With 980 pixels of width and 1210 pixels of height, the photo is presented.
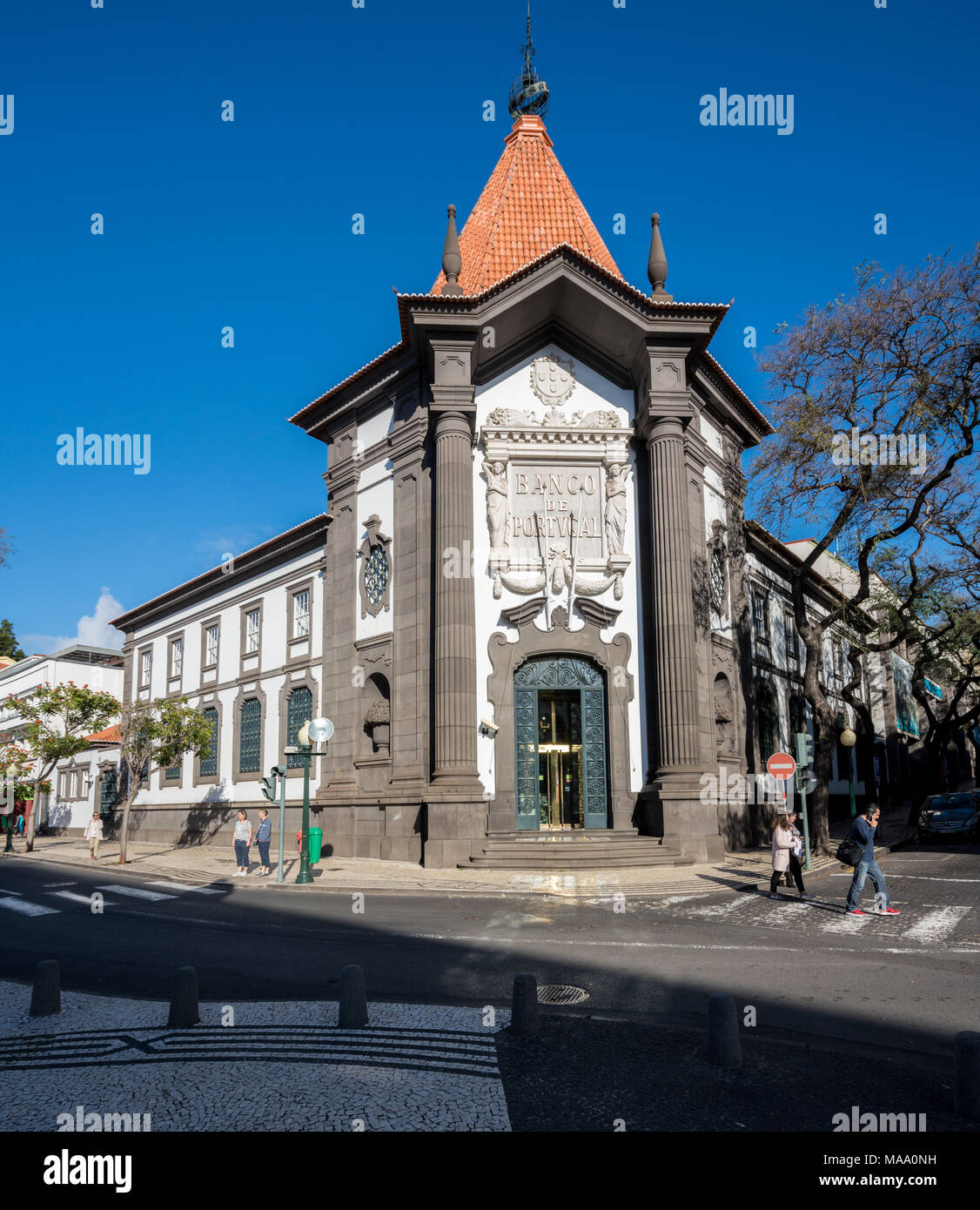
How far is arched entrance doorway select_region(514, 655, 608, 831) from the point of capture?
23375 millimetres

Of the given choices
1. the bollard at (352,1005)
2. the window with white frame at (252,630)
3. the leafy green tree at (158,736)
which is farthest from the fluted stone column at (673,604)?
the window with white frame at (252,630)

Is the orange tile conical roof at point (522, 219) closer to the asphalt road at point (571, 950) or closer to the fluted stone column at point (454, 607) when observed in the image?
the fluted stone column at point (454, 607)

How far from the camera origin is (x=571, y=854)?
2073 cm

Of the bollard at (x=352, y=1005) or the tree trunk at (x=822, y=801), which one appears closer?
the bollard at (x=352, y=1005)

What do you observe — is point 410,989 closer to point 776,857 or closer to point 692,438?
point 776,857

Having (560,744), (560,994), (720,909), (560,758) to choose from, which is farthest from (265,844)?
(560,994)

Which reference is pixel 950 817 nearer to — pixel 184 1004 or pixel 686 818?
pixel 686 818

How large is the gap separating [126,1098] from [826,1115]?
450cm

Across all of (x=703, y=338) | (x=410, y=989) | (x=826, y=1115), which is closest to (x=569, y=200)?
(x=703, y=338)

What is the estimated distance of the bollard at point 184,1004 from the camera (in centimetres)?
782

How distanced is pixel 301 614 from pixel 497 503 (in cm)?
1090

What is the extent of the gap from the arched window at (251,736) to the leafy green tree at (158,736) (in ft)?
4.70

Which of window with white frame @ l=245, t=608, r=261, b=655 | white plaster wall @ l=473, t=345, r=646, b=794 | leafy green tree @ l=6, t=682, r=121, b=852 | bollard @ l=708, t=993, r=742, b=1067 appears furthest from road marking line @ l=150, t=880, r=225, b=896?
bollard @ l=708, t=993, r=742, b=1067

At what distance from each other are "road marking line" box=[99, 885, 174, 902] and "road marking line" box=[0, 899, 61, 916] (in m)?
1.81
